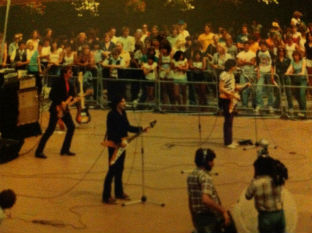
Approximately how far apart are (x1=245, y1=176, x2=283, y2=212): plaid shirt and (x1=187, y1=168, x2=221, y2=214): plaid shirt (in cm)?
48

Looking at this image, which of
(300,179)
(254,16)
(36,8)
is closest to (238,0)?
(254,16)

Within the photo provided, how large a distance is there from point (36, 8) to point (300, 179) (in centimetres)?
1831

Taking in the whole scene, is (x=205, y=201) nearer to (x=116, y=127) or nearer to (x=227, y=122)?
(x=116, y=127)

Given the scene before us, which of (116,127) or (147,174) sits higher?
(116,127)

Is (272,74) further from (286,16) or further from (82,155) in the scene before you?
(286,16)

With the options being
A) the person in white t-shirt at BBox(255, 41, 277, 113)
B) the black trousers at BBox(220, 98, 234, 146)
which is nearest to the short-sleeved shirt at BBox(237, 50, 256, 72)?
the person in white t-shirt at BBox(255, 41, 277, 113)

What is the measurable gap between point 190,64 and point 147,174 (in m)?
6.87

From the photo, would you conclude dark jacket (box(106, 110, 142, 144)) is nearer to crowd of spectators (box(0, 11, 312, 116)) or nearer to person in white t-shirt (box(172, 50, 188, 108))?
crowd of spectators (box(0, 11, 312, 116))

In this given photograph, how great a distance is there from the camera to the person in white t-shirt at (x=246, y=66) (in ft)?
70.9

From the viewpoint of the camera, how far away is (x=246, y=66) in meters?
22.0

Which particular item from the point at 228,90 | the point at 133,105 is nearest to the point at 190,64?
the point at 133,105

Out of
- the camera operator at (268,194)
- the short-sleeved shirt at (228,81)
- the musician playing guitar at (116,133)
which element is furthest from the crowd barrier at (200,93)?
the camera operator at (268,194)

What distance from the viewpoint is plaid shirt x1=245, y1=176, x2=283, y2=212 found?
1032 centimetres

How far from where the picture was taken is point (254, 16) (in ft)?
98.9
